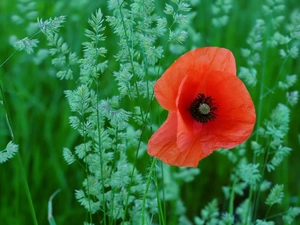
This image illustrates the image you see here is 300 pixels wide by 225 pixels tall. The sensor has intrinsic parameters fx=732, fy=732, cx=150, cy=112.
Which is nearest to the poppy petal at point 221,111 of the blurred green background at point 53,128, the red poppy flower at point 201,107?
the red poppy flower at point 201,107

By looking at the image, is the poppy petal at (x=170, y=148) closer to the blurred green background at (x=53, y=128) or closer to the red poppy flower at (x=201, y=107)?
the red poppy flower at (x=201, y=107)

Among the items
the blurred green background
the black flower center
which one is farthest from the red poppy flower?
the blurred green background

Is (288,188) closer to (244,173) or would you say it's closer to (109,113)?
(244,173)

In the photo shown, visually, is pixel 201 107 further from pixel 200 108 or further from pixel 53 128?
pixel 53 128

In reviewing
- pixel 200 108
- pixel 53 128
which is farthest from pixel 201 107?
pixel 53 128

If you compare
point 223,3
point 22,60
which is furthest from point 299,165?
point 22,60
